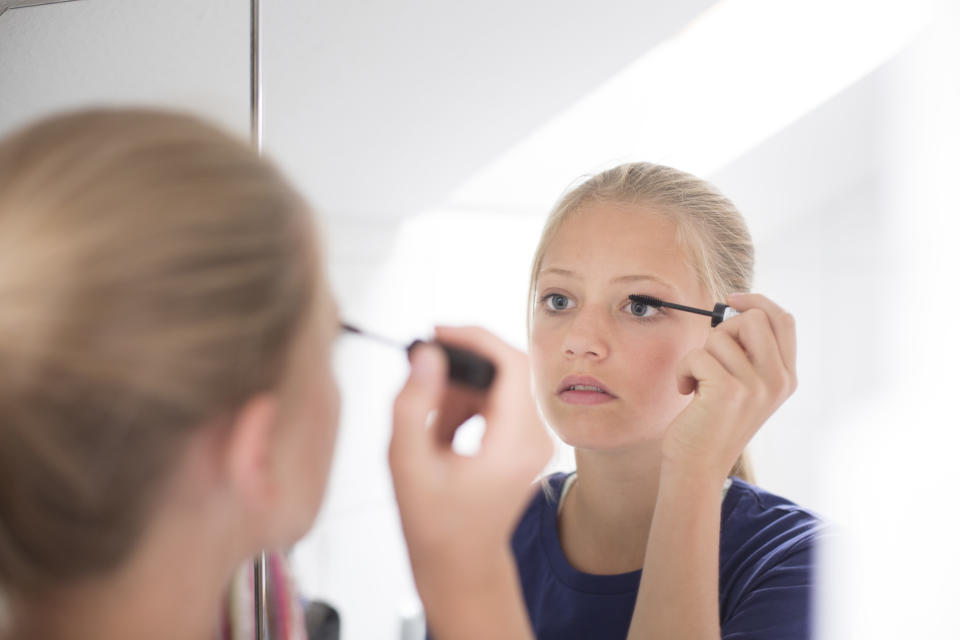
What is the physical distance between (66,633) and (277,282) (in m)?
0.20

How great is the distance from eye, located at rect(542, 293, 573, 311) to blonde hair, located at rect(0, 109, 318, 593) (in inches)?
19.0

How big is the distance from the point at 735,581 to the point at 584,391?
0.23m

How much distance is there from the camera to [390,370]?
2.76 feet

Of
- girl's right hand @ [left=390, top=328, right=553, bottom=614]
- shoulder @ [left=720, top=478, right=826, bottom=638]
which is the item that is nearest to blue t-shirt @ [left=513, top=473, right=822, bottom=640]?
shoulder @ [left=720, top=478, right=826, bottom=638]

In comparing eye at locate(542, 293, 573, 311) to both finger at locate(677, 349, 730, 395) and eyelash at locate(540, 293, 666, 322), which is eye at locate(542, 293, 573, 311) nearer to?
eyelash at locate(540, 293, 666, 322)

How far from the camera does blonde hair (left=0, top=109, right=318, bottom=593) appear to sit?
1.11ft

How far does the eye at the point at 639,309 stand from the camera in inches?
31.3

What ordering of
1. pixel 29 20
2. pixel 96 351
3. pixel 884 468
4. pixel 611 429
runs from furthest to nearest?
pixel 29 20 < pixel 611 429 < pixel 884 468 < pixel 96 351

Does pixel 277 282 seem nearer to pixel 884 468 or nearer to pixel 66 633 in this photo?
pixel 66 633

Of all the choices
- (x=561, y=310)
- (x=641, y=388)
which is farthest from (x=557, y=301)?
(x=641, y=388)

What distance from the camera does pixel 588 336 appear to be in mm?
790

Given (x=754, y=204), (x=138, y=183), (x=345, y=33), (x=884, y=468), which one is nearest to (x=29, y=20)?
(x=345, y=33)

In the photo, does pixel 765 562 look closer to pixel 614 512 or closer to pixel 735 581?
pixel 735 581

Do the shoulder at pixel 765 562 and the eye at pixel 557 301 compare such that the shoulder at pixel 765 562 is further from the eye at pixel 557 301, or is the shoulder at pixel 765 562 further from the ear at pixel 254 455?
the ear at pixel 254 455
